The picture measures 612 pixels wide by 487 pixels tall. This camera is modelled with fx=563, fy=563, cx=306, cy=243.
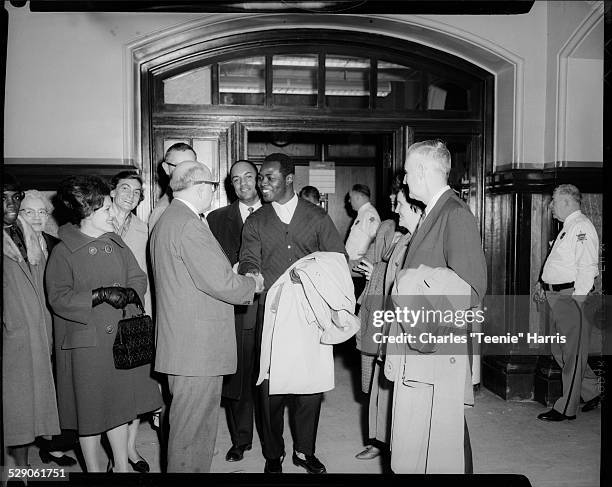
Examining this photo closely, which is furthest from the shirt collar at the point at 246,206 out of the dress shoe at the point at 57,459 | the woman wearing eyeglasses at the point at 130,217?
the dress shoe at the point at 57,459

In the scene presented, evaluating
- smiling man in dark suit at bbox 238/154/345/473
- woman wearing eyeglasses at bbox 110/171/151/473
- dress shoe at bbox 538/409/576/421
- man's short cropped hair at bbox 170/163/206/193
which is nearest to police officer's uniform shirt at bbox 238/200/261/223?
smiling man in dark suit at bbox 238/154/345/473

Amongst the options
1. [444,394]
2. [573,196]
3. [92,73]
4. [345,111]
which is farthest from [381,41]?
[444,394]

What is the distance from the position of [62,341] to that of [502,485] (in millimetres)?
2017

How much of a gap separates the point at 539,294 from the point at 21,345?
2.98 metres

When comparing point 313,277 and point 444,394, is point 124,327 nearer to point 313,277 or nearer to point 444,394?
point 313,277

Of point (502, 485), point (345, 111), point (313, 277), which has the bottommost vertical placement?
point (502, 485)

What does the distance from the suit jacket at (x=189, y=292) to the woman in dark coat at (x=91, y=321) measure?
7.7 inches

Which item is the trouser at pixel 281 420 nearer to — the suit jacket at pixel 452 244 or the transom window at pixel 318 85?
the suit jacket at pixel 452 244

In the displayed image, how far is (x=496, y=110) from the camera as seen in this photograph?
3934 millimetres

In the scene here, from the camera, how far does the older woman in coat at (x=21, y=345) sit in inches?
92.4

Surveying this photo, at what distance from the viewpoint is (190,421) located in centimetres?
226

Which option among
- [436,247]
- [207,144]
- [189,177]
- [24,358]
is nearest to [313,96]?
[207,144]

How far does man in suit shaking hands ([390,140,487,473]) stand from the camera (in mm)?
2018

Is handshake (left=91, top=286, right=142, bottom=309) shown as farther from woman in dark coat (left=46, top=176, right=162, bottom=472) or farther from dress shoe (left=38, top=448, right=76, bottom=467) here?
dress shoe (left=38, top=448, right=76, bottom=467)
